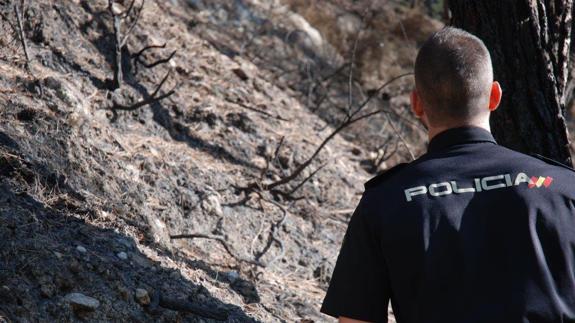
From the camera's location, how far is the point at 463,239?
221 cm

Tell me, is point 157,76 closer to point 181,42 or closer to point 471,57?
point 181,42

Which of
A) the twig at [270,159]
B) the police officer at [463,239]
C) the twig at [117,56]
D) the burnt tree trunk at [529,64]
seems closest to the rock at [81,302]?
the police officer at [463,239]

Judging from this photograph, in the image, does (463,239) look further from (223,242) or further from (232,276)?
(223,242)

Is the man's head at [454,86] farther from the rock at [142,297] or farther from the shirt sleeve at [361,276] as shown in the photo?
the rock at [142,297]

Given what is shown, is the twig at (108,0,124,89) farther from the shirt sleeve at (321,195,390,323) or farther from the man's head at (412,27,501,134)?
the shirt sleeve at (321,195,390,323)

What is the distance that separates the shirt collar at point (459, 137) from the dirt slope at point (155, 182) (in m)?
1.80

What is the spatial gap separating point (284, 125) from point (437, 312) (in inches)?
194

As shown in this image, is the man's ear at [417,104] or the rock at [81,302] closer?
the man's ear at [417,104]

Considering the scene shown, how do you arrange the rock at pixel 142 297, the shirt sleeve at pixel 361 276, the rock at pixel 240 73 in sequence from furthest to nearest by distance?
the rock at pixel 240 73, the rock at pixel 142 297, the shirt sleeve at pixel 361 276

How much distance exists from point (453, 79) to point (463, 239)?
0.48 meters

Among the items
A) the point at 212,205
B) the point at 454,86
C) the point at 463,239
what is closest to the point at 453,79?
the point at 454,86

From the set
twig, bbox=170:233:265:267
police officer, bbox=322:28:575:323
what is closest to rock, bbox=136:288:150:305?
twig, bbox=170:233:265:267

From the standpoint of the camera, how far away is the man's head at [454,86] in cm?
241

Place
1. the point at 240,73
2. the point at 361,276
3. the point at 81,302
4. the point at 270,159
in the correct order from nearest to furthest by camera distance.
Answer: the point at 361,276 < the point at 81,302 < the point at 270,159 < the point at 240,73
